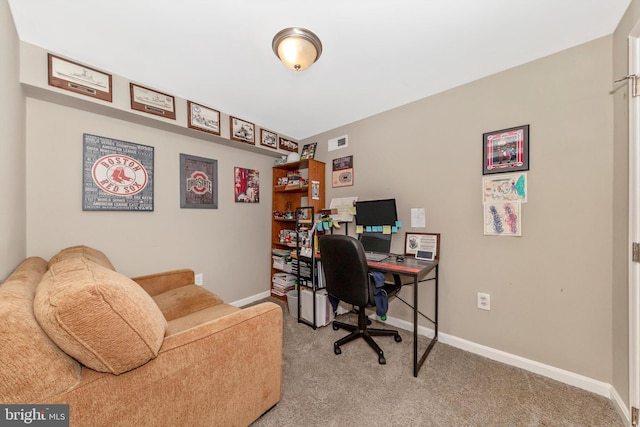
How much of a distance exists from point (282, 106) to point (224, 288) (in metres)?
2.18

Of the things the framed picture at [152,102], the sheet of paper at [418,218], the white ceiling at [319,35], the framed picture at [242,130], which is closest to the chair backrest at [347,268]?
the sheet of paper at [418,218]

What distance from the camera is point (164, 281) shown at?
2.12m

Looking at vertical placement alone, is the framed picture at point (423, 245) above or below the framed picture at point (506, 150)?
below

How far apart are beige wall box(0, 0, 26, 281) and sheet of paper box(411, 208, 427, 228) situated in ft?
9.09

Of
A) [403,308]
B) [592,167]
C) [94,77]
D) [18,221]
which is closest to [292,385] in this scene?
[403,308]

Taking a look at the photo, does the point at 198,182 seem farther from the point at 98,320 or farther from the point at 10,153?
the point at 98,320

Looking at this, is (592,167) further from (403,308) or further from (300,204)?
(300,204)

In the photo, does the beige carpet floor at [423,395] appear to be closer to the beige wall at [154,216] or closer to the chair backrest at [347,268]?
the chair backrest at [347,268]

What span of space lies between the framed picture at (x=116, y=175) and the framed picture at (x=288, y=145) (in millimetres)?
1513

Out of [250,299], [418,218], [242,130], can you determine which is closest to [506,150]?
[418,218]

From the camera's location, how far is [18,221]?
1513 millimetres

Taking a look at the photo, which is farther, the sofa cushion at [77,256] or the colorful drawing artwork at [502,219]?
the colorful drawing artwork at [502,219]

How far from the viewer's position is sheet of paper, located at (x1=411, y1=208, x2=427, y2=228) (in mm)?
2303

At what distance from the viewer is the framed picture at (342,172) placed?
2861 millimetres
